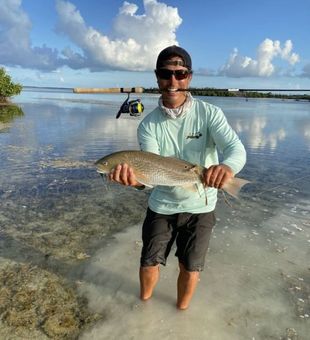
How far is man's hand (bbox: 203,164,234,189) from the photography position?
3663mm

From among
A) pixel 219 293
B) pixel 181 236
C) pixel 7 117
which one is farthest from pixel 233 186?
pixel 7 117

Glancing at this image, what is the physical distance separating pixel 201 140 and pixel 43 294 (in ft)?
9.61

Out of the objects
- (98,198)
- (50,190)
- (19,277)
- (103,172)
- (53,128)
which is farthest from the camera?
(53,128)

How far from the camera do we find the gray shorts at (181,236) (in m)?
4.41

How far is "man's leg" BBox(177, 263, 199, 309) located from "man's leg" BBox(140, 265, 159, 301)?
0.33 meters

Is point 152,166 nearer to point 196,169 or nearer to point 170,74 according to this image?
point 196,169

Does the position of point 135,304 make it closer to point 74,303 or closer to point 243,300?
point 74,303

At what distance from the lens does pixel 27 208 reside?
Result: 8109 millimetres

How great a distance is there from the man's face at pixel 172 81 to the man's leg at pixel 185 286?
79.2 inches

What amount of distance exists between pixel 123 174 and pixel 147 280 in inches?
64.4

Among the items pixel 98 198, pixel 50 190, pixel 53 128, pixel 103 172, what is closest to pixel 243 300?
pixel 103 172

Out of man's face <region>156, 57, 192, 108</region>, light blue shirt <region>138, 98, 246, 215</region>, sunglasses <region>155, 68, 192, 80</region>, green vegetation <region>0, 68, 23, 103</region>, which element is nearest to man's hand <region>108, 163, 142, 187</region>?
light blue shirt <region>138, 98, 246, 215</region>

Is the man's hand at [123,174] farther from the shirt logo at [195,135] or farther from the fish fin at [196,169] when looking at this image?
the shirt logo at [195,135]

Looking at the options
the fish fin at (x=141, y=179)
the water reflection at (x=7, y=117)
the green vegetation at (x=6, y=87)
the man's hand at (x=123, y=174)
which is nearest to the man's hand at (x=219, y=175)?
the fish fin at (x=141, y=179)
